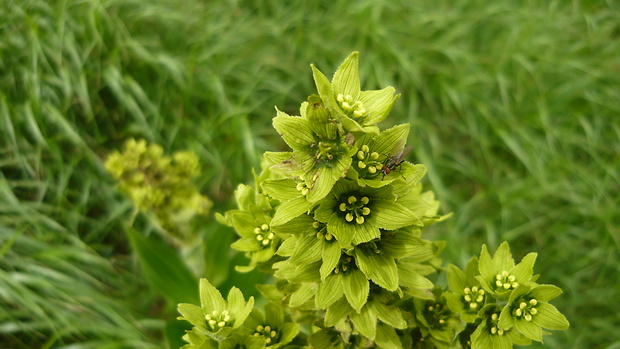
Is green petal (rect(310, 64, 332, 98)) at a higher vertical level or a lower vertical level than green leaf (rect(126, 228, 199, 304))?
higher

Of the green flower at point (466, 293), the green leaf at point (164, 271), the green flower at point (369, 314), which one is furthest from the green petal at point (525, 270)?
the green leaf at point (164, 271)

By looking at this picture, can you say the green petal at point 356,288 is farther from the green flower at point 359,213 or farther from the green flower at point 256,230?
the green flower at point 256,230

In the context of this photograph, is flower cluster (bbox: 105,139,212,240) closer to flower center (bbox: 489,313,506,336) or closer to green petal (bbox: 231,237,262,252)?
green petal (bbox: 231,237,262,252)

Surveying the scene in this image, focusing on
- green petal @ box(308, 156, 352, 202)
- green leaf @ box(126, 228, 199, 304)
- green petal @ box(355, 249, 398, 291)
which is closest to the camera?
green petal @ box(308, 156, 352, 202)

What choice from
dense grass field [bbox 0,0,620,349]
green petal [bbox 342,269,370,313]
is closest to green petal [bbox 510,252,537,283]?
green petal [bbox 342,269,370,313]

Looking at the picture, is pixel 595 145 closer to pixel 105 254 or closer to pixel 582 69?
pixel 582 69

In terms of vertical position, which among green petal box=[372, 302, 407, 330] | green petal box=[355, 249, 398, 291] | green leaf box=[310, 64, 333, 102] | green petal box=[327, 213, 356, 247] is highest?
green leaf box=[310, 64, 333, 102]

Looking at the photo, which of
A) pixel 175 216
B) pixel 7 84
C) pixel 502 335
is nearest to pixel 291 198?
pixel 502 335

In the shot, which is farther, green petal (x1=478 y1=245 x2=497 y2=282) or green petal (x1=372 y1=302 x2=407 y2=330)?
green petal (x1=478 y1=245 x2=497 y2=282)

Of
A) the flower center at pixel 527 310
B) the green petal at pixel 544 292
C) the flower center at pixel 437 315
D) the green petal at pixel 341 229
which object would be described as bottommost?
the flower center at pixel 437 315
